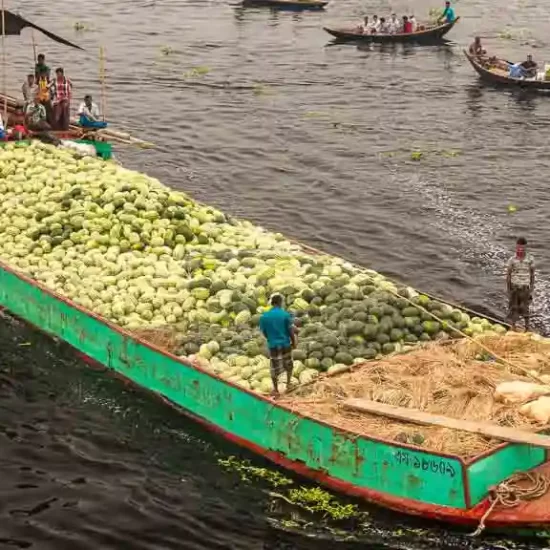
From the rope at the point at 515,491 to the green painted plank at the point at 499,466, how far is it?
71 millimetres

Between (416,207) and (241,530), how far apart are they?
14571mm

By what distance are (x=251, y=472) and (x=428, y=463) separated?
9.50ft

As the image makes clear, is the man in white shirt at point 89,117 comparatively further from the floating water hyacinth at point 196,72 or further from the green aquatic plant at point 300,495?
the floating water hyacinth at point 196,72

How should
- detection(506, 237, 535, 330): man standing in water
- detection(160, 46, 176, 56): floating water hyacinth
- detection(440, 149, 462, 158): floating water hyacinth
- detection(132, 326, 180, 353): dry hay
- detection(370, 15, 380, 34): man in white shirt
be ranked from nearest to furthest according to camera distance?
detection(132, 326, 180, 353): dry hay < detection(506, 237, 535, 330): man standing in water < detection(440, 149, 462, 158): floating water hyacinth < detection(160, 46, 176, 56): floating water hyacinth < detection(370, 15, 380, 34): man in white shirt

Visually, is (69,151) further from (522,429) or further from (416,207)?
(522,429)

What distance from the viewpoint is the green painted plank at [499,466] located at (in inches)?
484

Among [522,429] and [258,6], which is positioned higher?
[258,6]

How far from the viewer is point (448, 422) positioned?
12.8m

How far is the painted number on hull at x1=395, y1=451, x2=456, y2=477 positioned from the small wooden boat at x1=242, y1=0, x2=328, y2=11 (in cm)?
4757

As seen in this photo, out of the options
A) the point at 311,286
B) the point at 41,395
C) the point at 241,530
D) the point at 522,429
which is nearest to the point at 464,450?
the point at 522,429

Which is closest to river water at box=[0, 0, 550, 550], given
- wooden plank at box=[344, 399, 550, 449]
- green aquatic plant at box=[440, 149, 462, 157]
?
green aquatic plant at box=[440, 149, 462, 157]

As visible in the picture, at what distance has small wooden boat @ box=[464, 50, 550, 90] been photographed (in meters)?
39.0

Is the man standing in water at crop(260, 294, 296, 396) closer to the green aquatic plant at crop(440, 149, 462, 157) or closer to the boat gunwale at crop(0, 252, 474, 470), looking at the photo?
the boat gunwale at crop(0, 252, 474, 470)

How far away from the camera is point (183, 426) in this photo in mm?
15539
